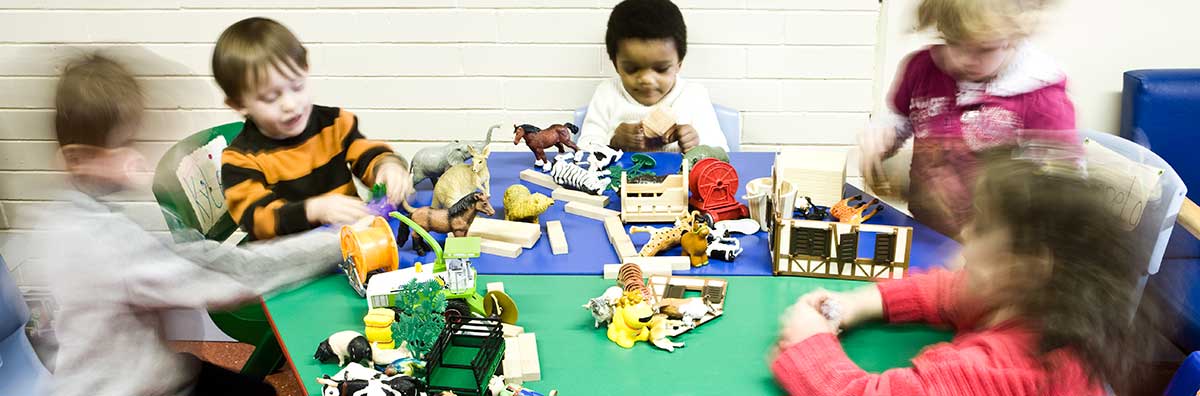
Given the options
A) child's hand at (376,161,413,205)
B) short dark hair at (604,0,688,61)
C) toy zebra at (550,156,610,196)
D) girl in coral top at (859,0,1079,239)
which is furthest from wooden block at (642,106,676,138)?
child's hand at (376,161,413,205)

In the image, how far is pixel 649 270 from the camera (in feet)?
5.29

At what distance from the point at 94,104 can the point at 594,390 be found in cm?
94

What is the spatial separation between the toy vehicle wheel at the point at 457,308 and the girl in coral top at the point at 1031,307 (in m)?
0.52

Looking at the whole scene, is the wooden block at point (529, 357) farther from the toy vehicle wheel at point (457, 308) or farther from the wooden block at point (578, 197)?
the wooden block at point (578, 197)

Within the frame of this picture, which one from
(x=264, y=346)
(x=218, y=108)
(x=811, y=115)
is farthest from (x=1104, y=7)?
(x=218, y=108)

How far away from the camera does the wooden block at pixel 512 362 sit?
127 cm

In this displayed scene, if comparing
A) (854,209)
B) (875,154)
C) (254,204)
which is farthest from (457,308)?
(875,154)

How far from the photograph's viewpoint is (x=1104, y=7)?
2.84 meters

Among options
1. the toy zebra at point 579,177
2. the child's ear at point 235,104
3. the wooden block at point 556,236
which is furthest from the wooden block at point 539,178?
the child's ear at point 235,104

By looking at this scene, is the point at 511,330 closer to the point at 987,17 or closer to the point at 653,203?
the point at 653,203

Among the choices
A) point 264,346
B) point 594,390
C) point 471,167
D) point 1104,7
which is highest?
point 1104,7

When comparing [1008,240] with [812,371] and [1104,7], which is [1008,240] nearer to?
[812,371]

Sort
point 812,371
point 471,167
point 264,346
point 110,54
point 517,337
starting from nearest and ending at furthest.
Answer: point 812,371
point 517,337
point 110,54
point 471,167
point 264,346

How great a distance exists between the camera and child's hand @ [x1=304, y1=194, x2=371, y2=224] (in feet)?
5.98
